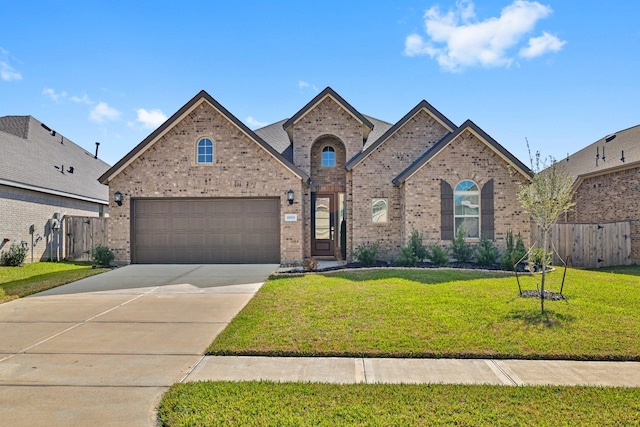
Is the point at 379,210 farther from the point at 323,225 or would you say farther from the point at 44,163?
the point at 44,163

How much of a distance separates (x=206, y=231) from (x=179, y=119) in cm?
403

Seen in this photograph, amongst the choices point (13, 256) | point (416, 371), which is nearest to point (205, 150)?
point (13, 256)

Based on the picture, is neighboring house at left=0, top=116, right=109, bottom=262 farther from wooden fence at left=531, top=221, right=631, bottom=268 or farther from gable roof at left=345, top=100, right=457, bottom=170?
wooden fence at left=531, top=221, right=631, bottom=268

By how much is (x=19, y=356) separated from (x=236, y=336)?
272 cm

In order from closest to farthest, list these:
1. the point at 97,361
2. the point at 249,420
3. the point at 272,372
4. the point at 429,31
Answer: the point at 249,420 → the point at 272,372 → the point at 97,361 → the point at 429,31

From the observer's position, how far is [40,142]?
19.0 metres

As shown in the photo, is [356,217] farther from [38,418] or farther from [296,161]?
[38,418]

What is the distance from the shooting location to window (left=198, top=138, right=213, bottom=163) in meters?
13.8

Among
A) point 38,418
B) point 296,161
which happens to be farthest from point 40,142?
point 38,418

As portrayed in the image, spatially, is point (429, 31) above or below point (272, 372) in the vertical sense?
above

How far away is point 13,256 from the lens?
14.1 m

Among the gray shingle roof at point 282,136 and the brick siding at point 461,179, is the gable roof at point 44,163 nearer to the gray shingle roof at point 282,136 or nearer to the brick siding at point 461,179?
the gray shingle roof at point 282,136

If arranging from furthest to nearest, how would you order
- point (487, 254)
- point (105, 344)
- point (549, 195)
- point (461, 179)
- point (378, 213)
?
point (378, 213) → point (461, 179) → point (487, 254) → point (549, 195) → point (105, 344)

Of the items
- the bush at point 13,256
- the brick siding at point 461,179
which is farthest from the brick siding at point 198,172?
the brick siding at point 461,179
